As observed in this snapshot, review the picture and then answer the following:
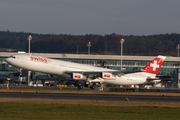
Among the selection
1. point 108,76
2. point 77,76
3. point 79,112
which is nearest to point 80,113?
point 79,112

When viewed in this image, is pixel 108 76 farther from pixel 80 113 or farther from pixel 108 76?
pixel 80 113

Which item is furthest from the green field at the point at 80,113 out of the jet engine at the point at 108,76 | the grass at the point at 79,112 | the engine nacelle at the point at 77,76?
the jet engine at the point at 108,76

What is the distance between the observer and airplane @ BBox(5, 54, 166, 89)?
85562 millimetres

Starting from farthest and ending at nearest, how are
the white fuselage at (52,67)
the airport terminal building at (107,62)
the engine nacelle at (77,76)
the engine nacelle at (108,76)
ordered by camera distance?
the airport terminal building at (107,62) → the engine nacelle at (108,76) → the engine nacelle at (77,76) → the white fuselage at (52,67)

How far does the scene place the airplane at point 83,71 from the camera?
85562 millimetres

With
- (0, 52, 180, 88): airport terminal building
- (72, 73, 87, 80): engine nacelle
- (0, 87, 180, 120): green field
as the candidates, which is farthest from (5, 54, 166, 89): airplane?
(0, 52, 180, 88): airport terminal building

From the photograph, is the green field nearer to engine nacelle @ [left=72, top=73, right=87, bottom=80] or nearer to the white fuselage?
the white fuselage

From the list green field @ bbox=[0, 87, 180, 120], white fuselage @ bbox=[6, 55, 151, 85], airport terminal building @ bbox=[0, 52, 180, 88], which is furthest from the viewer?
airport terminal building @ bbox=[0, 52, 180, 88]

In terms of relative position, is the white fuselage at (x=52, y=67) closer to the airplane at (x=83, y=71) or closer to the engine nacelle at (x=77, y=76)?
the airplane at (x=83, y=71)

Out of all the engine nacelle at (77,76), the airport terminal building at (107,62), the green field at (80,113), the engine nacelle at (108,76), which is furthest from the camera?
the airport terminal building at (107,62)

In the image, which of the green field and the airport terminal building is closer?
the green field

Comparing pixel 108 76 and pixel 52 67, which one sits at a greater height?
pixel 52 67

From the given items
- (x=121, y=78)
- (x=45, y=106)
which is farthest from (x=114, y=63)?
(x=45, y=106)

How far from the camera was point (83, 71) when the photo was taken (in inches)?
3558
